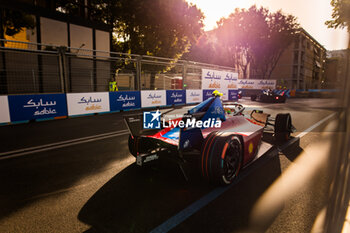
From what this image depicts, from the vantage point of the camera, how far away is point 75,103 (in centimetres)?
888

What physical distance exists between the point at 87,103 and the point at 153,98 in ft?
12.1

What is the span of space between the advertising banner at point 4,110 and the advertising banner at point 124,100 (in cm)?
382

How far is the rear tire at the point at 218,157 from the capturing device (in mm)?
2904

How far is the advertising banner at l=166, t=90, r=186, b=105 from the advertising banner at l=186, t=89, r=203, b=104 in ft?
1.30

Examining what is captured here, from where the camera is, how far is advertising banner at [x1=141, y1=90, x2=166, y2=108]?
37.6 feet

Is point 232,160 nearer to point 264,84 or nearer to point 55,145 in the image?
point 55,145

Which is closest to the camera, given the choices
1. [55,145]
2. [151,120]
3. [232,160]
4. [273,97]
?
[232,160]

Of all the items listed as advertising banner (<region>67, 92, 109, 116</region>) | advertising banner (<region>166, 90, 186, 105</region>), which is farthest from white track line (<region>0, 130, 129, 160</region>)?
advertising banner (<region>166, 90, 186, 105</region>)

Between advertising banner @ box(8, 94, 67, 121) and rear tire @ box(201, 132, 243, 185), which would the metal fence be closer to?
advertising banner @ box(8, 94, 67, 121)

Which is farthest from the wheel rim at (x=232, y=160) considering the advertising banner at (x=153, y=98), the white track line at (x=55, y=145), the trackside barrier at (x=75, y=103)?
the advertising banner at (x=153, y=98)

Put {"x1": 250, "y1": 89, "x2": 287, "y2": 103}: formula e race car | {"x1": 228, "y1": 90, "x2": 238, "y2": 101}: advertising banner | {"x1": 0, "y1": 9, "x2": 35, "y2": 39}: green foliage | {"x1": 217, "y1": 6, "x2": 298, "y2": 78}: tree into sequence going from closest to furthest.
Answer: {"x1": 0, "y1": 9, "x2": 35, "y2": 39}: green foliage < {"x1": 250, "y1": 89, "x2": 287, "y2": 103}: formula e race car < {"x1": 228, "y1": 90, "x2": 238, "y2": 101}: advertising banner < {"x1": 217, "y1": 6, "x2": 298, "y2": 78}: tree

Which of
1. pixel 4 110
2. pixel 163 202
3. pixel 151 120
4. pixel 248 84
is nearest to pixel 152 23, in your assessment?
pixel 4 110

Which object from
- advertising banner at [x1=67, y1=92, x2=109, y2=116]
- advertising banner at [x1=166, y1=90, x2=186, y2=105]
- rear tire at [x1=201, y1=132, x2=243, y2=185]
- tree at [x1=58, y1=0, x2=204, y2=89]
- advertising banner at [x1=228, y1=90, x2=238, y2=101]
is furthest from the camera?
advertising banner at [x1=228, y1=90, x2=238, y2=101]

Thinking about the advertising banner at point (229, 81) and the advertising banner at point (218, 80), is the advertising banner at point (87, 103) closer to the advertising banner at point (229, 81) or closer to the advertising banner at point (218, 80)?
the advertising banner at point (218, 80)
